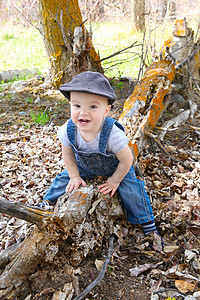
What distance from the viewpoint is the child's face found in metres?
2.08

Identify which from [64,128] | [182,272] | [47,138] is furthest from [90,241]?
[47,138]

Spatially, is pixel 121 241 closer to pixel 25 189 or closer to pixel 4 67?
pixel 25 189

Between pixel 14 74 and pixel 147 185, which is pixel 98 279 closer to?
pixel 147 185

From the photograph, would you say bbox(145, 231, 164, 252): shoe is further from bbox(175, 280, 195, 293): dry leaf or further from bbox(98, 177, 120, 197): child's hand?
bbox(98, 177, 120, 197): child's hand

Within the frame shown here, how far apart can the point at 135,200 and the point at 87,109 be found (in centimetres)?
119

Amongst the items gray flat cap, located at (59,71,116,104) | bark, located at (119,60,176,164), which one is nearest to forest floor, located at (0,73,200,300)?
bark, located at (119,60,176,164)

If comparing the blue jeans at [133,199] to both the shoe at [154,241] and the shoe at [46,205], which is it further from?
A: the shoe at [46,205]

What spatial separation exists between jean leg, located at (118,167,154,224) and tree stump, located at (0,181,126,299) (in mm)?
383

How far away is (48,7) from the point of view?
5148 mm

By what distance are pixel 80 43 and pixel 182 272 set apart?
3.65 meters

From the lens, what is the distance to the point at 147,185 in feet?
11.3

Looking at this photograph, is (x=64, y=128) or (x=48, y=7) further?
(x=48, y=7)

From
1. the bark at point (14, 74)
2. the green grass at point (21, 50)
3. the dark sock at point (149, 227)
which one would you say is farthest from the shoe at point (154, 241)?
the green grass at point (21, 50)

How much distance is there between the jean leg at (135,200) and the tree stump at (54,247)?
1.26 feet
